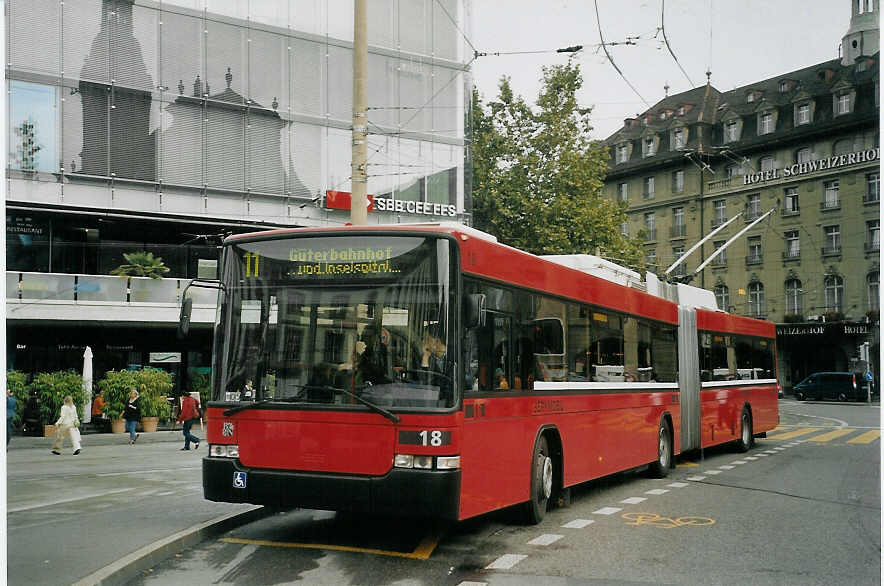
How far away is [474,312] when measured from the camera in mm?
8500

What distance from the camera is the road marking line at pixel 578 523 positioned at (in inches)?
405

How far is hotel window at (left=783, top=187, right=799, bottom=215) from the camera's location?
142 feet

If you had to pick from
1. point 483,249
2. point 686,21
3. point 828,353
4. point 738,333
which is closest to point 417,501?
point 483,249

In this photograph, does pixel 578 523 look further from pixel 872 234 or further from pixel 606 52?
pixel 872 234

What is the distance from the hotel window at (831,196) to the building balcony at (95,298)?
1037 inches

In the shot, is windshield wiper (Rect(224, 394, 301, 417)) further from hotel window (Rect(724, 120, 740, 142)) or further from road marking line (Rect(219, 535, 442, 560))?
hotel window (Rect(724, 120, 740, 142))

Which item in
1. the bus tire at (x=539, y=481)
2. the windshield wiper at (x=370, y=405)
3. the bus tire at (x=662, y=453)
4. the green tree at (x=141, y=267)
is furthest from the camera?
the green tree at (x=141, y=267)

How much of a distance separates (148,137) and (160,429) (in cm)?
838

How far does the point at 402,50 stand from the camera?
32.7 metres

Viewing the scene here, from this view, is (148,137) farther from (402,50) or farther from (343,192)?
(402,50)

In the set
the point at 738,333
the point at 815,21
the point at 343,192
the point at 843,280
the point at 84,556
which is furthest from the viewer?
the point at 843,280

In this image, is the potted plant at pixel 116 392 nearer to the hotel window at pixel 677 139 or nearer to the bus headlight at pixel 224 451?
the bus headlight at pixel 224 451

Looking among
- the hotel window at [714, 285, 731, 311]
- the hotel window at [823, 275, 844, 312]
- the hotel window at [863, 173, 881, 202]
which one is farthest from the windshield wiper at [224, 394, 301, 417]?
the hotel window at [714, 285, 731, 311]

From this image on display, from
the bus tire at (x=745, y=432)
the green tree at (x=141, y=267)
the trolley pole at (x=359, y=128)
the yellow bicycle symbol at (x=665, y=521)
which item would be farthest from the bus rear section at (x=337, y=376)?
the green tree at (x=141, y=267)
